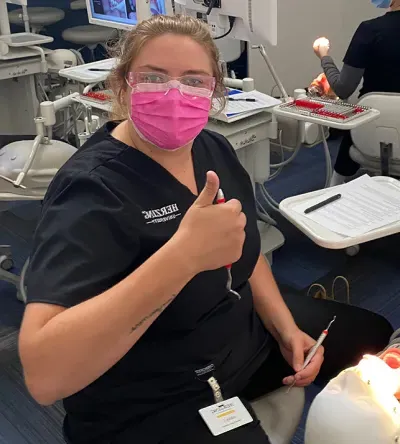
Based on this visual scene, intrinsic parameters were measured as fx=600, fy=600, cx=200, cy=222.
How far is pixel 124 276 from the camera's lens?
1.01 m

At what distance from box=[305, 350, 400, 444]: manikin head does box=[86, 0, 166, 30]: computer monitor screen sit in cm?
161

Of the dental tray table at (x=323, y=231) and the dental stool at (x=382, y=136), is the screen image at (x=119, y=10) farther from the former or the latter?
the dental tray table at (x=323, y=231)

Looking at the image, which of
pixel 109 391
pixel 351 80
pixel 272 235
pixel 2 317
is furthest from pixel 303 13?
pixel 109 391

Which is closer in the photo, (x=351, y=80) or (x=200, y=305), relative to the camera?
(x=200, y=305)

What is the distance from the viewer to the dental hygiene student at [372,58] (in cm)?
241

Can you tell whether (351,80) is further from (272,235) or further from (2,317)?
(2,317)

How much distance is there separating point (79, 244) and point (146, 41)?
1.39ft

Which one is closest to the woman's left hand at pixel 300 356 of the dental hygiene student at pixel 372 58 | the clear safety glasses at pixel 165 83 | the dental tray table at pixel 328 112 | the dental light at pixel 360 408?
the dental light at pixel 360 408

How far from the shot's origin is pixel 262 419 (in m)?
1.20

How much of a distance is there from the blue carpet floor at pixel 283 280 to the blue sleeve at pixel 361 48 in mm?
819

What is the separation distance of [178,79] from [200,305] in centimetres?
43

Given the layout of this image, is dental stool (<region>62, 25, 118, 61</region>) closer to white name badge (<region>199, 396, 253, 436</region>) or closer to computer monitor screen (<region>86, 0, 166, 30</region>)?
computer monitor screen (<region>86, 0, 166, 30</region>)

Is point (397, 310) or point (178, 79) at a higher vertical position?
point (178, 79)

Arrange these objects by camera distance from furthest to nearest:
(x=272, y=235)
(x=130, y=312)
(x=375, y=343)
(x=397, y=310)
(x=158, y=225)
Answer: (x=272, y=235) → (x=397, y=310) → (x=375, y=343) → (x=158, y=225) → (x=130, y=312)
